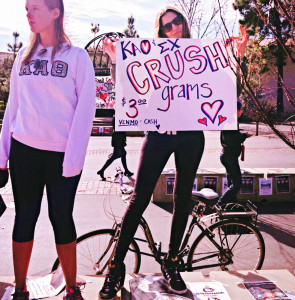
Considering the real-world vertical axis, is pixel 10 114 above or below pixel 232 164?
above

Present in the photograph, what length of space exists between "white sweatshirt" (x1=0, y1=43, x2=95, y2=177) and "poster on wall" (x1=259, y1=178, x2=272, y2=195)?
4.95m

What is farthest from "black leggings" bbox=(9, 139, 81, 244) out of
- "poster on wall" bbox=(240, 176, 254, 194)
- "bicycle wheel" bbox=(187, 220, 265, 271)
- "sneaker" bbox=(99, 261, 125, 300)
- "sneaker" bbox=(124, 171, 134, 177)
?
"sneaker" bbox=(124, 171, 134, 177)

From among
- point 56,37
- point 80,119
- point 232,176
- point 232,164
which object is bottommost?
point 232,176

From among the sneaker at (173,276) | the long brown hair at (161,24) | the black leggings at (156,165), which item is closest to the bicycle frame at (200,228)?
the sneaker at (173,276)

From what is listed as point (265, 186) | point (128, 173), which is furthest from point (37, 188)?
point (128, 173)

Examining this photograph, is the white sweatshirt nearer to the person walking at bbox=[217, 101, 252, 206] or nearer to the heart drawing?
the heart drawing

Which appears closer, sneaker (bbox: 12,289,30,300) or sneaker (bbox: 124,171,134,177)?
sneaker (bbox: 12,289,30,300)

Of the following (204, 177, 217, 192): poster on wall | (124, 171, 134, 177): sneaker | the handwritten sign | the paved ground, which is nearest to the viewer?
the handwritten sign

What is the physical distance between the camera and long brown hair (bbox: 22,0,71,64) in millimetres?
2297

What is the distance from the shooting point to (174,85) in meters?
2.73

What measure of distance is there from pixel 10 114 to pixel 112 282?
1286 millimetres

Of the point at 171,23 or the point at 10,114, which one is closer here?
the point at 10,114

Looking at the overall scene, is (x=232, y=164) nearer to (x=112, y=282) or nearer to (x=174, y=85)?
(x=174, y=85)

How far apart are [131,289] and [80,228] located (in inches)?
100
